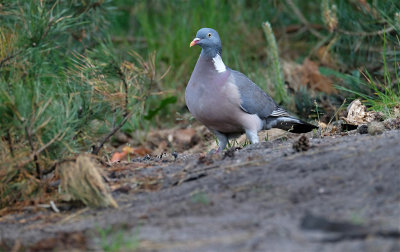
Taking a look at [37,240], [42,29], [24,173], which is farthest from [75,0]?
[37,240]

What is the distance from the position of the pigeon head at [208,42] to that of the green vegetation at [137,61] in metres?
0.53

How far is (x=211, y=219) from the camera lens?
2.82 m

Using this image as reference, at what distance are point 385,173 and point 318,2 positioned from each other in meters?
5.70

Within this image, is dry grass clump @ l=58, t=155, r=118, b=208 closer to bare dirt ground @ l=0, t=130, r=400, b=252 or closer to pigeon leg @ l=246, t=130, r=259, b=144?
bare dirt ground @ l=0, t=130, r=400, b=252

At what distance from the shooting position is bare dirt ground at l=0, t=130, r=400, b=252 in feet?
8.20

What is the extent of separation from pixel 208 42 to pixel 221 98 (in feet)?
1.75

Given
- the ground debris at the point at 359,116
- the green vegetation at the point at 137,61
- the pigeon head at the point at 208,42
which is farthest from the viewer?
the pigeon head at the point at 208,42

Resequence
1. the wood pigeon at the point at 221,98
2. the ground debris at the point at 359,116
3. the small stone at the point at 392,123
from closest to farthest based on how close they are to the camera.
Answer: the small stone at the point at 392,123, the wood pigeon at the point at 221,98, the ground debris at the point at 359,116

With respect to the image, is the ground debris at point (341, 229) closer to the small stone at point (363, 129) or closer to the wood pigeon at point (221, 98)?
the small stone at point (363, 129)

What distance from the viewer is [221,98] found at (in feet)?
15.8

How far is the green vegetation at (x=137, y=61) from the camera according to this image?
3.55 m

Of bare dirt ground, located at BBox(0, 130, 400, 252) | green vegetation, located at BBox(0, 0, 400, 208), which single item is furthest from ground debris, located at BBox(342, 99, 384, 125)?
bare dirt ground, located at BBox(0, 130, 400, 252)

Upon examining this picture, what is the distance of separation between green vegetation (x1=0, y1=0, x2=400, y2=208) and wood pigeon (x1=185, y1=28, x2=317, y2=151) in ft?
1.64

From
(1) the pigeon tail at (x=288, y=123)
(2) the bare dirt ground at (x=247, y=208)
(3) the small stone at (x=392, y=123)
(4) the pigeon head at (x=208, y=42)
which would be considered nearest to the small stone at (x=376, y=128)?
(3) the small stone at (x=392, y=123)
